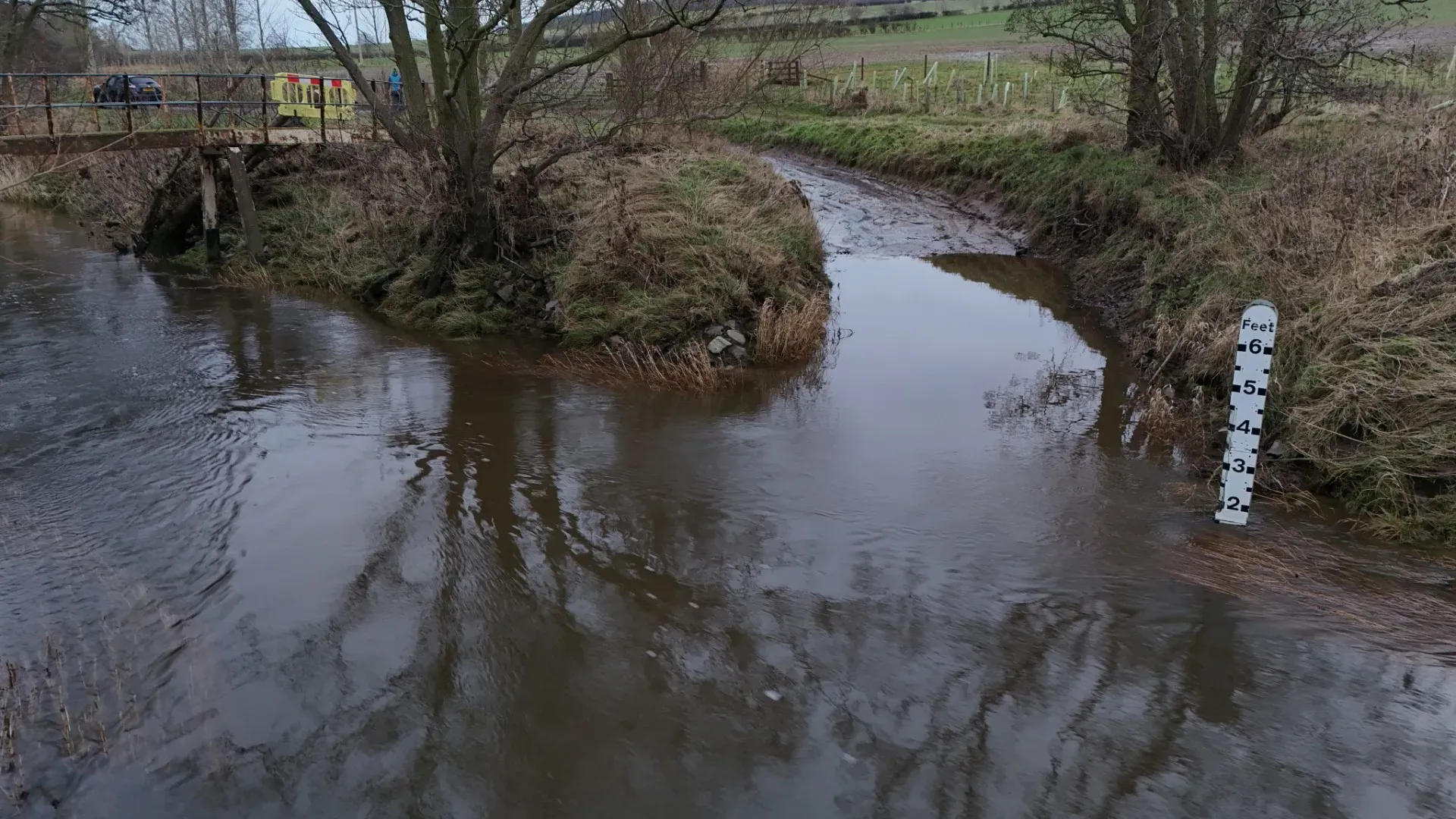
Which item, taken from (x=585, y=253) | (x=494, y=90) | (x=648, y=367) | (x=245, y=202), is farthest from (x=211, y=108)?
(x=648, y=367)

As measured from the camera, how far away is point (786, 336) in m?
11.1

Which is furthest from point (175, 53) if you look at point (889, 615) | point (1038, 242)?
point (889, 615)

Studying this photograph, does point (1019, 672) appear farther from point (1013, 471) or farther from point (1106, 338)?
point (1106, 338)

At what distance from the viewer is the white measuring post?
6426 mm

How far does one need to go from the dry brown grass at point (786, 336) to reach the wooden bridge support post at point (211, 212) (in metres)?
11.3

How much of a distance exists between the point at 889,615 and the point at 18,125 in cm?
1659

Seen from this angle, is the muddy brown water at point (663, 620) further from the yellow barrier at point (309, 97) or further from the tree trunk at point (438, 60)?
the yellow barrier at point (309, 97)

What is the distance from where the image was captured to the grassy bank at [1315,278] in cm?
684

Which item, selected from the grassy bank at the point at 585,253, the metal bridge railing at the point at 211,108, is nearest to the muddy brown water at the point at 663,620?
the grassy bank at the point at 585,253

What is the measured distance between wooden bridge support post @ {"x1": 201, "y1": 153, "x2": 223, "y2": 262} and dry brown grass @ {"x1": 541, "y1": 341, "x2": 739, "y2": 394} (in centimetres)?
938

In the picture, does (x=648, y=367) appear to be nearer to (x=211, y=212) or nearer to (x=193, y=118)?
(x=211, y=212)

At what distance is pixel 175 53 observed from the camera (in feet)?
148

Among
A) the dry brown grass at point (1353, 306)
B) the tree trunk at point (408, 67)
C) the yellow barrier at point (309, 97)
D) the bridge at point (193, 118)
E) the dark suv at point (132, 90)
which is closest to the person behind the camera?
the dry brown grass at point (1353, 306)

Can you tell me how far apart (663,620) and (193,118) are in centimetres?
2018
